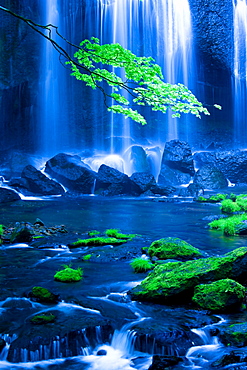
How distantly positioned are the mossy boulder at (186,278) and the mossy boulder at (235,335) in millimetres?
1060

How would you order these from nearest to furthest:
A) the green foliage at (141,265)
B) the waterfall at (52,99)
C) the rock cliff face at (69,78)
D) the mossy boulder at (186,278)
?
the mossy boulder at (186,278), the green foliage at (141,265), the rock cliff face at (69,78), the waterfall at (52,99)

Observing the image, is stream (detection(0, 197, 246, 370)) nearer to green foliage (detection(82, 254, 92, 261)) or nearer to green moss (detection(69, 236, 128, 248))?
green foliage (detection(82, 254, 92, 261))

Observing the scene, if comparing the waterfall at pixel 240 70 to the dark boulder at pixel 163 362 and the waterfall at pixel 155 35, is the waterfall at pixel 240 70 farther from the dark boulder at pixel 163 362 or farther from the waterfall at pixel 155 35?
the dark boulder at pixel 163 362

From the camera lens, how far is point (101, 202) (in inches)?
824

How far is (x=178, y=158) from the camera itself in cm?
3031

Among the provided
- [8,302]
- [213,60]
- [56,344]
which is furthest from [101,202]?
[213,60]

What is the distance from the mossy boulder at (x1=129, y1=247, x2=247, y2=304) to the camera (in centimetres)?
579

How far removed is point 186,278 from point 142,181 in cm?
1861

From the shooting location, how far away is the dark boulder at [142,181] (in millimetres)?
24047

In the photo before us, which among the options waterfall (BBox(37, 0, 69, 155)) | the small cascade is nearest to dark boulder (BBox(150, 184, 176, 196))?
waterfall (BBox(37, 0, 69, 155))

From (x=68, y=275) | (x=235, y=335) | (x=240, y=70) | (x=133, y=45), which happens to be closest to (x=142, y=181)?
(x=133, y=45)

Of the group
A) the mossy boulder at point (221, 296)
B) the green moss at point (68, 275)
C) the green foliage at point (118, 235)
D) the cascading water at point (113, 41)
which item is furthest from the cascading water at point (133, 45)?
the mossy boulder at point (221, 296)

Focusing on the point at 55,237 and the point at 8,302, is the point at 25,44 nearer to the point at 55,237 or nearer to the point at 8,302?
the point at 55,237

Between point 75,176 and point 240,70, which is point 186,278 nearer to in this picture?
point 75,176
